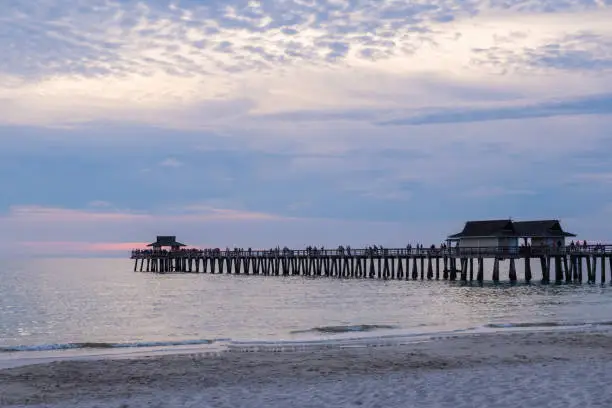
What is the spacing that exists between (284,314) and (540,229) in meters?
31.7

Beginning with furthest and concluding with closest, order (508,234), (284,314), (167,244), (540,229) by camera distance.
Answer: (167,244), (540,229), (508,234), (284,314)

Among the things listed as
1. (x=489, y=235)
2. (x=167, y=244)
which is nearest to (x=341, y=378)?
(x=489, y=235)

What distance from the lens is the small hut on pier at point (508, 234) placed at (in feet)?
194

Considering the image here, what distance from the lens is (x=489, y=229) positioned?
5991 centimetres

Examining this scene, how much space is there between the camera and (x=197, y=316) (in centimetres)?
3644

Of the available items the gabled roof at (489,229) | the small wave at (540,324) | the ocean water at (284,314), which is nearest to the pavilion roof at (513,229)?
the gabled roof at (489,229)

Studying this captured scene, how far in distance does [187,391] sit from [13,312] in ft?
103

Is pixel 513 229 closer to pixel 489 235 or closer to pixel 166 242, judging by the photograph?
pixel 489 235

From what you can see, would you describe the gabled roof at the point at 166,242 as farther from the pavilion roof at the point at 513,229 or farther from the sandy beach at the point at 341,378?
the sandy beach at the point at 341,378

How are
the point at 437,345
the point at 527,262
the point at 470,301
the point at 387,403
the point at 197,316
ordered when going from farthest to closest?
the point at 527,262
the point at 470,301
the point at 197,316
the point at 437,345
the point at 387,403

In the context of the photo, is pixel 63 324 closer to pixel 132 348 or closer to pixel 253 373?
pixel 132 348

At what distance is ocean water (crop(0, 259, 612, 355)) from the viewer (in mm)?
26359

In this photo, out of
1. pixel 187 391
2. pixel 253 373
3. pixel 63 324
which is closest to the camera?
pixel 187 391

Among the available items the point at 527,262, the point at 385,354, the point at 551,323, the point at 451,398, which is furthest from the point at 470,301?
the point at 451,398
